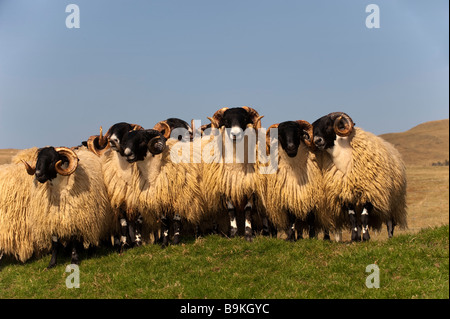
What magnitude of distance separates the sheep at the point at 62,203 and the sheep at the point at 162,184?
148cm

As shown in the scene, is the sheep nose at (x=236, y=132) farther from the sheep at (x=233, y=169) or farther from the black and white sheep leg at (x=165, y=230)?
the black and white sheep leg at (x=165, y=230)

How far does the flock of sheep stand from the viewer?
1237 centimetres

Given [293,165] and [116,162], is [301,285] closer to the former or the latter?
[293,165]

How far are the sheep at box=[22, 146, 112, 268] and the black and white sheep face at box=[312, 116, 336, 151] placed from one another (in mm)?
6607

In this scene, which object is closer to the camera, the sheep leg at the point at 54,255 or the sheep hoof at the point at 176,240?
the sheep leg at the point at 54,255

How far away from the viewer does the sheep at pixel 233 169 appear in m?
13.0

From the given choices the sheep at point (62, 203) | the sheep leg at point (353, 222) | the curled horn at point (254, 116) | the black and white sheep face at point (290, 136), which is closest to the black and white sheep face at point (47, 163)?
the sheep at point (62, 203)

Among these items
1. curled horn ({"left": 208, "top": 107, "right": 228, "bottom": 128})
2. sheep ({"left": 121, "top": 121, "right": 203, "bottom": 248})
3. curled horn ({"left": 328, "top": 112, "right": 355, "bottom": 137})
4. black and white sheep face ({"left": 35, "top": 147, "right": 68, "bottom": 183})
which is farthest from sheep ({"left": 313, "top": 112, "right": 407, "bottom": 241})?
black and white sheep face ({"left": 35, "top": 147, "right": 68, "bottom": 183})

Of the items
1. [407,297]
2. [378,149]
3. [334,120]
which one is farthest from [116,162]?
[407,297]

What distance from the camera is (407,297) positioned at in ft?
27.1

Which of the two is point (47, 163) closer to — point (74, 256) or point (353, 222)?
point (74, 256)

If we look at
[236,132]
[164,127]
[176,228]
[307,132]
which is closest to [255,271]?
[176,228]

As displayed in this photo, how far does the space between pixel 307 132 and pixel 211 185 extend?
3284mm
